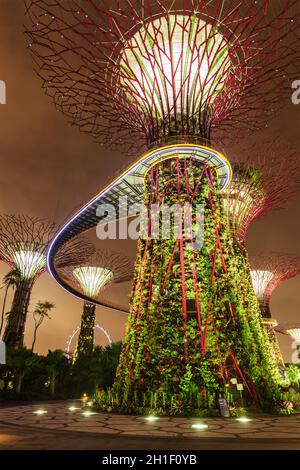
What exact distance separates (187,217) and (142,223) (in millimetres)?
2164

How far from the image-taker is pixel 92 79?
46.4 ft

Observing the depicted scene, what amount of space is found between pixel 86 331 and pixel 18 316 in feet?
24.6

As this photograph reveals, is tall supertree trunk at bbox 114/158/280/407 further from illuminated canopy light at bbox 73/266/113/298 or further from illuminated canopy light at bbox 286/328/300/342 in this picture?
illuminated canopy light at bbox 286/328/300/342

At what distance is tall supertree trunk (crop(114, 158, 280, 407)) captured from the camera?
1144 cm

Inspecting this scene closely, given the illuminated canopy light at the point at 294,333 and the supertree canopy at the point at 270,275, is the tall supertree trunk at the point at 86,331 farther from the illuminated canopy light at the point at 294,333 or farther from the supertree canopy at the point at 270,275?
the illuminated canopy light at the point at 294,333

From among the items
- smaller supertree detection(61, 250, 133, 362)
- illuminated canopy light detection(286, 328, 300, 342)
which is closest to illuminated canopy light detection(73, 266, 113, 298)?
smaller supertree detection(61, 250, 133, 362)

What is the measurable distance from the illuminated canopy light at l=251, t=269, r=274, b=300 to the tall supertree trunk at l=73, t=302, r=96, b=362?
18021 millimetres

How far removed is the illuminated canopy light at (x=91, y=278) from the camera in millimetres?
37531

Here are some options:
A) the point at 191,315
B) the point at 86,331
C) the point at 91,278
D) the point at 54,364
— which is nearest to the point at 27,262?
the point at 91,278

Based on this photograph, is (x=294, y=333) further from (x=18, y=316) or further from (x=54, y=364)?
(x=54, y=364)

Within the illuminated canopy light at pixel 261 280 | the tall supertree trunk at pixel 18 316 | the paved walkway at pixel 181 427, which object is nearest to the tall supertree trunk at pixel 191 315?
the paved walkway at pixel 181 427

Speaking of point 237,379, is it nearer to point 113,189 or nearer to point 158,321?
point 158,321

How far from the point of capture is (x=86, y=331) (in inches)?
1406
